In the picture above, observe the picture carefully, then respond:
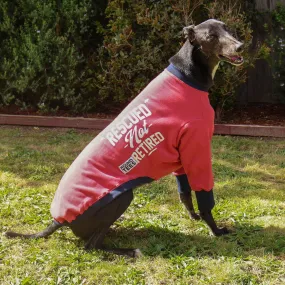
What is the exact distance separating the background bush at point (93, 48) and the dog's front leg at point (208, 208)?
3.81 m

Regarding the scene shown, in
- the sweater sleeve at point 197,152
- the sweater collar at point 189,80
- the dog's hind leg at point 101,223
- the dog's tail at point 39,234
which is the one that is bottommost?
the dog's tail at point 39,234

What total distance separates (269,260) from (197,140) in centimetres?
97

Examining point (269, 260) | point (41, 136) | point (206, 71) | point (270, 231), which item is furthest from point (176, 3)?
point (269, 260)

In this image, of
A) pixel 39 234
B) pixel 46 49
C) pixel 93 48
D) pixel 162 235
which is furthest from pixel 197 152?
pixel 93 48

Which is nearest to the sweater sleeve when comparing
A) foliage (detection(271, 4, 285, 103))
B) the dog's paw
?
the dog's paw

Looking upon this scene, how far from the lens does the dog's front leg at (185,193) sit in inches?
152

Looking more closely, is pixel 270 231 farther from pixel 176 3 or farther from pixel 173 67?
pixel 176 3

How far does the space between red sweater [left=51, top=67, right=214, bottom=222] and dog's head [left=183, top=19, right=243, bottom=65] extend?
1.00 feet

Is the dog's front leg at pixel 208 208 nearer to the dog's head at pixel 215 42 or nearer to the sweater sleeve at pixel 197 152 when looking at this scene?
the sweater sleeve at pixel 197 152

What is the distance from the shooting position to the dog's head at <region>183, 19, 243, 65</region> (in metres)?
3.37

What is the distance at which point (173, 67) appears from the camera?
11.3 feet

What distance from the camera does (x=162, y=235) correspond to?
12.1ft

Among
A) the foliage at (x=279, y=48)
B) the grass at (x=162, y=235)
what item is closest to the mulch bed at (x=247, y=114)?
the foliage at (x=279, y=48)

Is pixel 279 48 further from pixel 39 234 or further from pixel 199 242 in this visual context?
pixel 39 234
